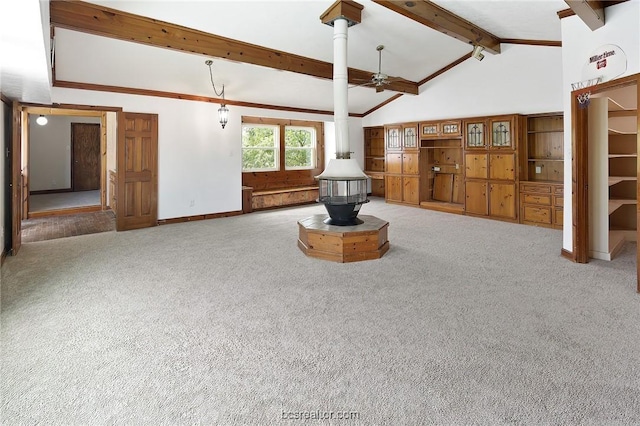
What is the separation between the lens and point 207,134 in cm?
746

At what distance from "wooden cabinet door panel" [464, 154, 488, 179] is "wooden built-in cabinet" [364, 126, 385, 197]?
2.91 m

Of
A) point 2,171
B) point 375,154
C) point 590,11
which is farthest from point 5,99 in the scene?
point 375,154

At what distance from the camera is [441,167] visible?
29.0ft

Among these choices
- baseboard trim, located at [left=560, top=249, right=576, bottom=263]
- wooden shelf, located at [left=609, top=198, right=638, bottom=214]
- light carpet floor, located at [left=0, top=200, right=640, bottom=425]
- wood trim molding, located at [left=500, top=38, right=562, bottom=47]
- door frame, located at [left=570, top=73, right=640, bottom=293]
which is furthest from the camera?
wood trim molding, located at [left=500, top=38, right=562, bottom=47]

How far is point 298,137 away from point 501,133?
Result: 5.04m

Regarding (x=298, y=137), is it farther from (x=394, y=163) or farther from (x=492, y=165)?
(x=492, y=165)

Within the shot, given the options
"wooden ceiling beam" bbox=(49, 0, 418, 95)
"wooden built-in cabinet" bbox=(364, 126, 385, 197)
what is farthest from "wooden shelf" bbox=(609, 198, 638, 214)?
"wooden built-in cabinet" bbox=(364, 126, 385, 197)

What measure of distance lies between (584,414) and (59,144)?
1285cm

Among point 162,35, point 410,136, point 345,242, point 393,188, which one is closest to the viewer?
point 345,242

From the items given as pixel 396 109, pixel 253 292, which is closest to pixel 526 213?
pixel 396 109

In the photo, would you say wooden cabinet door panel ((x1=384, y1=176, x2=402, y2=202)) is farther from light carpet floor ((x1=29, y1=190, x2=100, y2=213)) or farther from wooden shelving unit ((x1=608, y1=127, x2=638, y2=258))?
light carpet floor ((x1=29, y1=190, x2=100, y2=213))

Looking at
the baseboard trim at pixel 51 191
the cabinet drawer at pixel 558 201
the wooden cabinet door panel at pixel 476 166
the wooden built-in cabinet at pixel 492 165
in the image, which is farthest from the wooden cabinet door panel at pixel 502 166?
the baseboard trim at pixel 51 191

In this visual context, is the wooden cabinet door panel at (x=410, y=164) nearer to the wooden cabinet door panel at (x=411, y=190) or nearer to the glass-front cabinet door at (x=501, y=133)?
the wooden cabinet door panel at (x=411, y=190)

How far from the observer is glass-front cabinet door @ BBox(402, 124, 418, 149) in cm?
868
